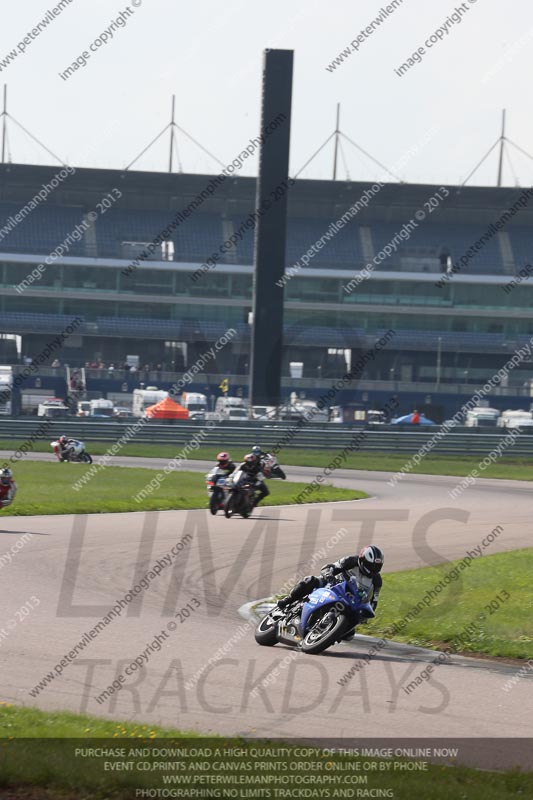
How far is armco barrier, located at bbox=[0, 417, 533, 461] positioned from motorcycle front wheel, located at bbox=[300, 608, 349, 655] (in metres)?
32.2

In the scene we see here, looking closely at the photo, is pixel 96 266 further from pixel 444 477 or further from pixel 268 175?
pixel 444 477

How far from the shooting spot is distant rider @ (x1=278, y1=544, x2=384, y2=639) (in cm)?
1070

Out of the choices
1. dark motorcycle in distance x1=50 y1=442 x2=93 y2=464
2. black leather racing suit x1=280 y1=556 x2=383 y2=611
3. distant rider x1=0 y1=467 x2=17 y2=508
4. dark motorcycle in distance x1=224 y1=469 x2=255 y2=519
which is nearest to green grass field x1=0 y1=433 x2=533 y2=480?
dark motorcycle in distance x1=50 y1=442 x2=93 y2=464

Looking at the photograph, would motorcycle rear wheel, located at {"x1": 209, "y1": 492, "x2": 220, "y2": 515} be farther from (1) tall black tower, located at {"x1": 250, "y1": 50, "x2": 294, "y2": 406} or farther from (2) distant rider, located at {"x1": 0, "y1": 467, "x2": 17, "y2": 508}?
(1) tall black tower, located at {"x1": 250, "y1": 50, "x2": 294, "y2": 406}

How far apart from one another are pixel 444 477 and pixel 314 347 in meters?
40.6

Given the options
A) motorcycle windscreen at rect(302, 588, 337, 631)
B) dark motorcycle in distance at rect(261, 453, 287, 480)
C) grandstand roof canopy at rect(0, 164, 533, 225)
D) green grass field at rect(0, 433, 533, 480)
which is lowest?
green grass field at rect(0, 433, 533, 480)

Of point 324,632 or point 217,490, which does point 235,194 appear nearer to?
point 217,490

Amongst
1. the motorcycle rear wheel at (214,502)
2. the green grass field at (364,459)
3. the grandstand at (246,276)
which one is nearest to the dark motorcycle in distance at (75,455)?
the green grass field at (364,459)

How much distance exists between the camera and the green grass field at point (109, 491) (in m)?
23.6

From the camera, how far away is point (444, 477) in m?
37.3

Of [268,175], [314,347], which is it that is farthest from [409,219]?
[268,175]

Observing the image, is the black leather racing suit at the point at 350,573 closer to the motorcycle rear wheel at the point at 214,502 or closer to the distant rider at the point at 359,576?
the distant rider at the point at 359,576

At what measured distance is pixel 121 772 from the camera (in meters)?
6.02

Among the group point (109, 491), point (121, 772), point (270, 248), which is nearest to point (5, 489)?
point (109, 491)
